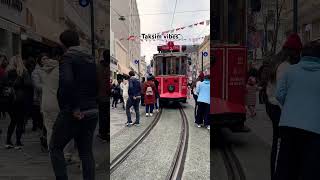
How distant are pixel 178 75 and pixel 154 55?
0.91 ft

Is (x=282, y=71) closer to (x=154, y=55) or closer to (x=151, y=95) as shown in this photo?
(x=154, y=55)

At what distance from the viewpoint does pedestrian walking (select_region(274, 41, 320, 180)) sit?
347 cm

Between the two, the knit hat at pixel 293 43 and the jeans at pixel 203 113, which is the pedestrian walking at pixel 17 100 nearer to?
the jeans at pixel 203 113

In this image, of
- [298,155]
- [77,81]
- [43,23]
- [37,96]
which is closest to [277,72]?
[298,155]

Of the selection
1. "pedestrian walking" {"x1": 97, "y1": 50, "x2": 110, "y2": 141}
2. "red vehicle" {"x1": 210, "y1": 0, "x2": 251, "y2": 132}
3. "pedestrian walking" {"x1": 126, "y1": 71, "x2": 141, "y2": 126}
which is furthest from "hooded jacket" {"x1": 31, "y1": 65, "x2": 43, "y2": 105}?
"red vehicle" {"x1": 210, "y1": 0, "x2": 251, "y2": 132}

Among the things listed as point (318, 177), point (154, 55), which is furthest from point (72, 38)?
point (318, 177)

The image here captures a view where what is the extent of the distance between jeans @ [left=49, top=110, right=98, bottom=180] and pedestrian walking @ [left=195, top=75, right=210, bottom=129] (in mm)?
774

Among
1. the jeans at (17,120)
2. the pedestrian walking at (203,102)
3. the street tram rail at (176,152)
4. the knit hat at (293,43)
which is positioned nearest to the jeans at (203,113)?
the pedestrian walking at (203,102)

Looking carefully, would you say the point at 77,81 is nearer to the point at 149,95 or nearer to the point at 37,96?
the point at 37,96

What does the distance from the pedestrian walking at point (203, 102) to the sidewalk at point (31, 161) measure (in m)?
0.77

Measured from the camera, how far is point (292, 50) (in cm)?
337

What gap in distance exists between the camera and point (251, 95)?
376 cm

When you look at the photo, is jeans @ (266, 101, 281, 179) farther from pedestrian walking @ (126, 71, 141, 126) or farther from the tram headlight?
pedestrian walking @ (126, 71, 141, 126)

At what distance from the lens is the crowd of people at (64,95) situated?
3.61 metres
